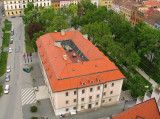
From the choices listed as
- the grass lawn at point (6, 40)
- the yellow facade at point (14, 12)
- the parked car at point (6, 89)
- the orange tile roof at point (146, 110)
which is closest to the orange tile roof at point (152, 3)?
the grass lawn at point (6, 40)

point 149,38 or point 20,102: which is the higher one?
point 149,38

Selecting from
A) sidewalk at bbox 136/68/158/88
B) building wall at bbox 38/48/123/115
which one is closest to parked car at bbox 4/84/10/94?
building wall at bbox 38/48/123/115

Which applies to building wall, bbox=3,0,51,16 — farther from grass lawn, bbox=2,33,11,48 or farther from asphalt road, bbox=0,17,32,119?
asphalt road, bbox=0,17,32,119

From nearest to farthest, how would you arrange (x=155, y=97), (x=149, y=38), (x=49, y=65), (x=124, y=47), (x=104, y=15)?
(x=155, y=97), (x=49, y=65), (x=149, y=38), (x=124, y=47), (x=104, y=15)

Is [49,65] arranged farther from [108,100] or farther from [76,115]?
[108,100]

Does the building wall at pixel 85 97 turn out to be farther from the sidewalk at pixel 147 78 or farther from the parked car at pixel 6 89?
the sidewalk at pixel 147 78

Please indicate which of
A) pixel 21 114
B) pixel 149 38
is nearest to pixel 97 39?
pixel 149 38
